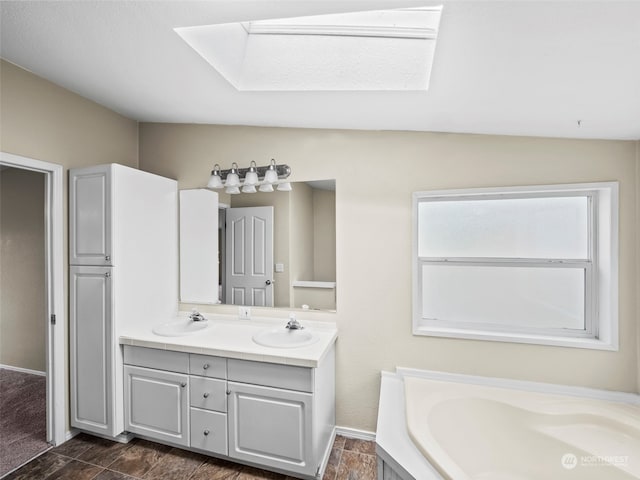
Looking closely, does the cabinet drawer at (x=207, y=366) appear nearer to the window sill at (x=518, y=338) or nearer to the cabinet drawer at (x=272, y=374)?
the cabinet drawer at (x=272, y=374)

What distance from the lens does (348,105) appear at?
5.70 feet

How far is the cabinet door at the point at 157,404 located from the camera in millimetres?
1956

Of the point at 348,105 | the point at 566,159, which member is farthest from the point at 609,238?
the point at 348,105

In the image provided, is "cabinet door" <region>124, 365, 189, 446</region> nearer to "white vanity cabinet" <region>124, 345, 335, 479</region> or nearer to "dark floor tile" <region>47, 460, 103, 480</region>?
"white vanity cabinet" <region>124, 345, 335, 479</region>

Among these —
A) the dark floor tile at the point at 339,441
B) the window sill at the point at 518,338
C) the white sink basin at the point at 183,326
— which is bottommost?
the dark floor tile at the point at 339,441

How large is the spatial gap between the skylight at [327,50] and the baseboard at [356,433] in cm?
225

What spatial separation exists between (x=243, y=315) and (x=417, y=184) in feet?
5.50

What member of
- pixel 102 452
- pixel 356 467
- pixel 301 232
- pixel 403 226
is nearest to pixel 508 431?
pixel 356 467

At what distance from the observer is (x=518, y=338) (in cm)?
187

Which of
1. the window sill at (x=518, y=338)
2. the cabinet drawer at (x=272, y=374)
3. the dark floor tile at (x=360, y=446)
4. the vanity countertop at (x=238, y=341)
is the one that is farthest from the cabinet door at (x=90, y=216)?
the window sill at (x=518, y=338)

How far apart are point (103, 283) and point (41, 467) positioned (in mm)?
1193

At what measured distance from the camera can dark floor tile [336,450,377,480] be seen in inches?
71.3

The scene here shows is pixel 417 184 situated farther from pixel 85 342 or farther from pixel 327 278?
pixel 85 342

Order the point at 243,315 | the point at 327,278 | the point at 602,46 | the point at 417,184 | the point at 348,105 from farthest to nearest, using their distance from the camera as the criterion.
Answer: the point at 243,315 → the point at 327,278 → the point at 417,184 → the point at 348,105 → the point at 602,46
